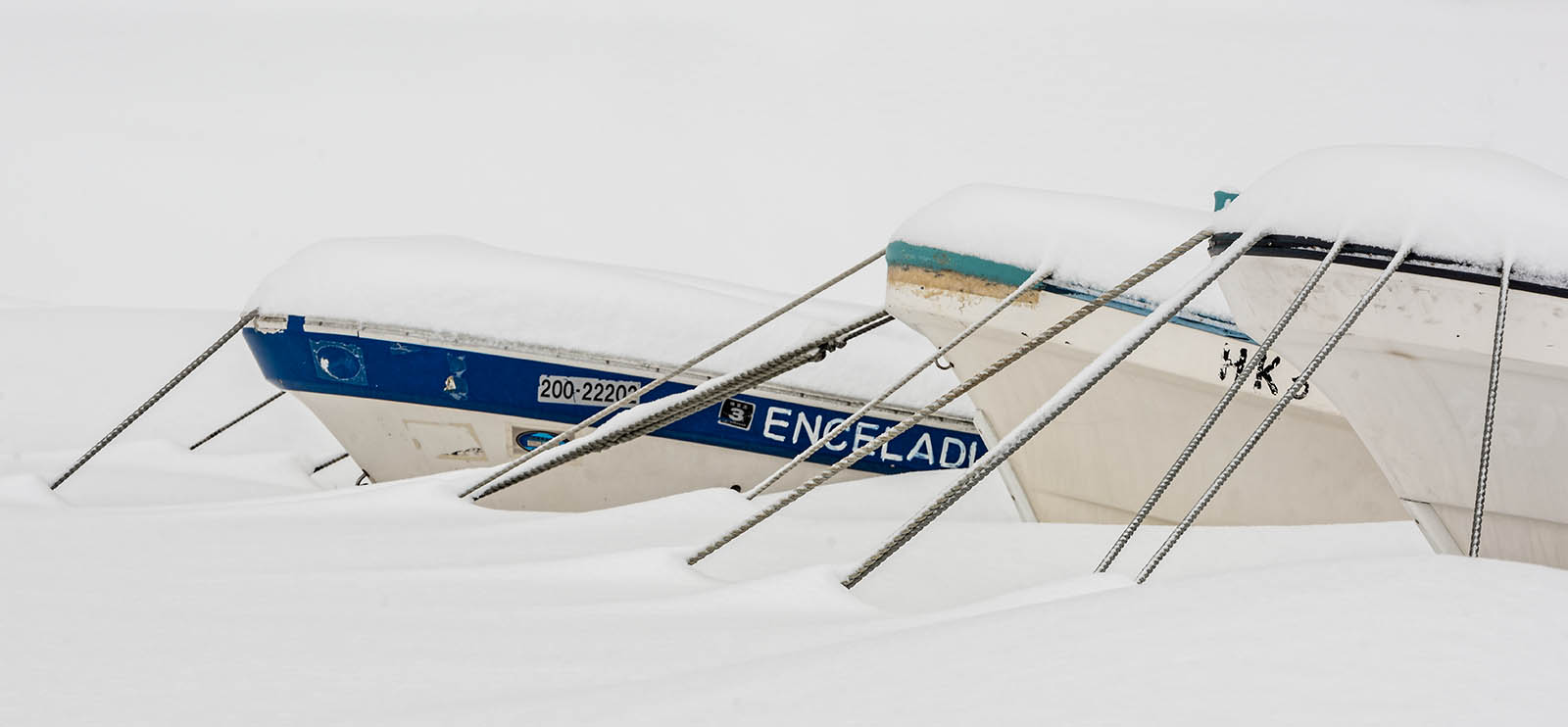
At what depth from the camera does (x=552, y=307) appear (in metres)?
5.06

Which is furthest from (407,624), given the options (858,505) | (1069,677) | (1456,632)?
(858,505)

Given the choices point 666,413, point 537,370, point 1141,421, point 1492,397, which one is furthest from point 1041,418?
point 537,370

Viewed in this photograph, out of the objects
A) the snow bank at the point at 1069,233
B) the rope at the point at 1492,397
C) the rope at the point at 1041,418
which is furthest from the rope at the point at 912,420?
the snow bank at the point at 1069,233

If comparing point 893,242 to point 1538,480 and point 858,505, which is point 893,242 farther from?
point 1538,480

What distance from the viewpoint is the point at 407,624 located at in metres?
2.01

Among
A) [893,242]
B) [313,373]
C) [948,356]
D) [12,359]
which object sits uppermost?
[893,242]

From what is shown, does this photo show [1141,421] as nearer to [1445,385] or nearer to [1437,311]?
[1445,385]

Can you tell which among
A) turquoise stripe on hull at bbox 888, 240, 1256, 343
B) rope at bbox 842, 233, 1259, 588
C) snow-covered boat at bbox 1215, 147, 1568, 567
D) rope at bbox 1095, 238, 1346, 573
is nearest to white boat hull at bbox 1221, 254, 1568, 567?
snow-covered boat at bbox 1215, 147, 1568, 567

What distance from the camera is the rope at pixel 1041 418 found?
2496 mm

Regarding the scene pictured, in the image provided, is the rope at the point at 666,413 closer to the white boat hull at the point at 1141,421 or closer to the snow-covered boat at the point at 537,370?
the white boat hull at the point at 1141,421

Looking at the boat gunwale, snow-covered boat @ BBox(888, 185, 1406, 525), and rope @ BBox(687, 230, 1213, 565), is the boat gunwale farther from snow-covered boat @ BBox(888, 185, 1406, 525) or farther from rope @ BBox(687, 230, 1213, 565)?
snow-covered boat @ BBox(888, 185, 1406, 525)

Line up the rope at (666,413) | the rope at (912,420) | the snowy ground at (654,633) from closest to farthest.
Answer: the snowy ground at (654,633) → the rope at (912,420) → the rope at (666,413)

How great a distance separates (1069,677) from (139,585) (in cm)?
145

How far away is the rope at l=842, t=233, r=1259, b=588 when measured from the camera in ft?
8.19
